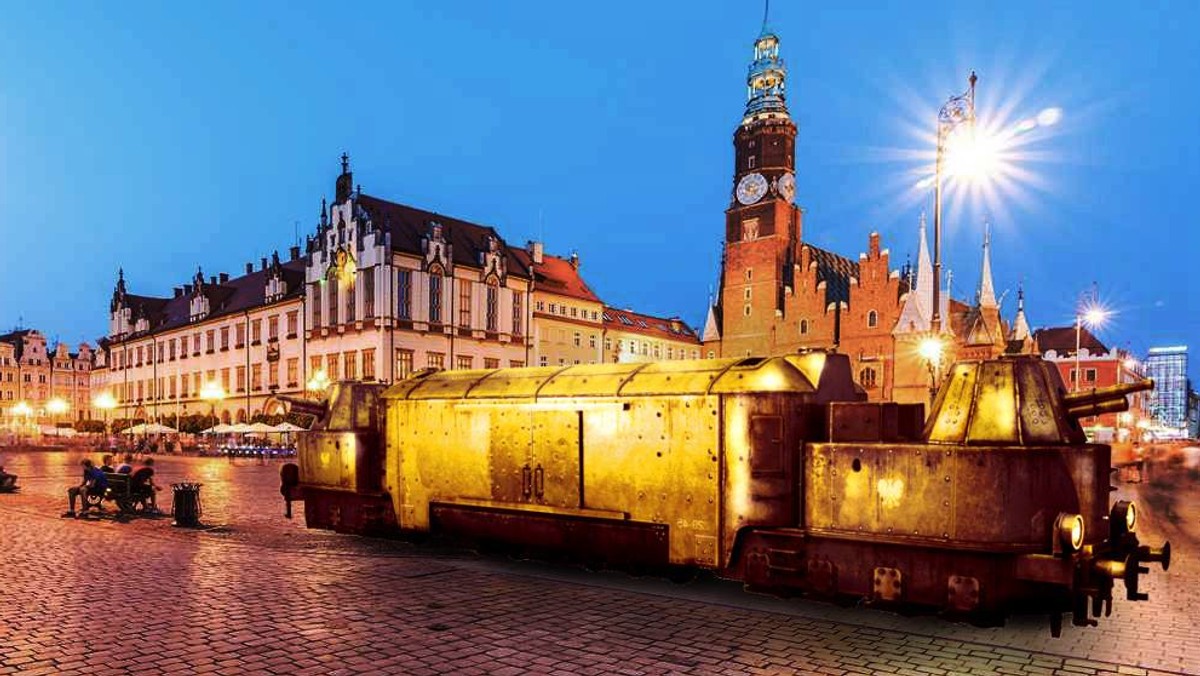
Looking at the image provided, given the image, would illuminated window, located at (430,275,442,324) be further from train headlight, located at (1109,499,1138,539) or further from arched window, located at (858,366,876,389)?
train headlight, located at (1109,499,1138,539)

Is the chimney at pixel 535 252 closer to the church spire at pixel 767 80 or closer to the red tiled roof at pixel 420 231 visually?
the red tiled roof at pixel 420 231

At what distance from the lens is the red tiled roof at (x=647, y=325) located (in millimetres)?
74713

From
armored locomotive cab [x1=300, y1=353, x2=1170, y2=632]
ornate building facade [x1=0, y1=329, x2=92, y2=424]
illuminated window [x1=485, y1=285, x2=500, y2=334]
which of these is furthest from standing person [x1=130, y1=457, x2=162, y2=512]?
ornate building facade [x1=0, y1=329, x2=92, y2=424]

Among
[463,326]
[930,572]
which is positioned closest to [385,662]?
[930,572]

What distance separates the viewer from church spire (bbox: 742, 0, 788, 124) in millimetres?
76000

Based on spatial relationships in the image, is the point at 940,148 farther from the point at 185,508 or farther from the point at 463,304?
the point at 463,304

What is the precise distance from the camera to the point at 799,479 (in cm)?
861

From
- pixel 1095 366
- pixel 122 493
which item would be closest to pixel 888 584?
pixel 122 493

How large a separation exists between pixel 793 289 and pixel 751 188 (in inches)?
439

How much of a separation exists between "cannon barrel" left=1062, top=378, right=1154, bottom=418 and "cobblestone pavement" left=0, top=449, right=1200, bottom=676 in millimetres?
2363

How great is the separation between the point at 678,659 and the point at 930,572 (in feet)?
9.13

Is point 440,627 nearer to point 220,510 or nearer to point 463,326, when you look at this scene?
point 220,510

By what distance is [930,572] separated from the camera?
25.1ft

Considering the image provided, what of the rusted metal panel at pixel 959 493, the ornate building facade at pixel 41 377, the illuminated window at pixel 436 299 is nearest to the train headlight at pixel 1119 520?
the rusted metal panel at pixel 959 493
